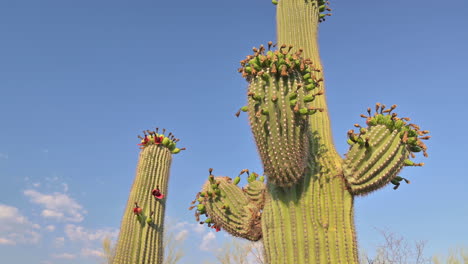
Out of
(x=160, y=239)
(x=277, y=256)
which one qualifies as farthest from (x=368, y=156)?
(x=160, y=239)

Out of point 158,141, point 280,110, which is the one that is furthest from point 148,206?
point 280,110

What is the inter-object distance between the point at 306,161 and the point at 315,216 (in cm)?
61

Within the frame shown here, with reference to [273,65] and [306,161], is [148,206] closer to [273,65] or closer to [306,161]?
[306,161]

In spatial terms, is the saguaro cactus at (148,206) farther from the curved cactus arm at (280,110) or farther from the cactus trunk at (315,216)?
the curved cactus arm at (280,110)

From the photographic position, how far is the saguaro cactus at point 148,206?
7.13 m

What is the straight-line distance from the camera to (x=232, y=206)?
518 cm

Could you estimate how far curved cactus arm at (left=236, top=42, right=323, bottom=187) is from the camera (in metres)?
3.82

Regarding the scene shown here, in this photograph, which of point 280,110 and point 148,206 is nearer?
point 280,110

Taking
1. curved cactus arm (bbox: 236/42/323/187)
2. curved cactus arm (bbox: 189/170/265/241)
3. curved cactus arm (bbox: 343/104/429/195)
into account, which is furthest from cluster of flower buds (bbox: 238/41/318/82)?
curved cactus arm (bbox: 189/170/265/241)

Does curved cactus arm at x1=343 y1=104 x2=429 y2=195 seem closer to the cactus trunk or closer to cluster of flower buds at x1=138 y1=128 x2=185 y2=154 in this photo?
the cactus trunk

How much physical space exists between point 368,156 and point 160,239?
4.90 metres

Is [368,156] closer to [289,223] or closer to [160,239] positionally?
[289,223]

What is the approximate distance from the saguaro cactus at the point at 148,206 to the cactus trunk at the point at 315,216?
11.9ft

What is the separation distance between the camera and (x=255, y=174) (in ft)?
18.6
